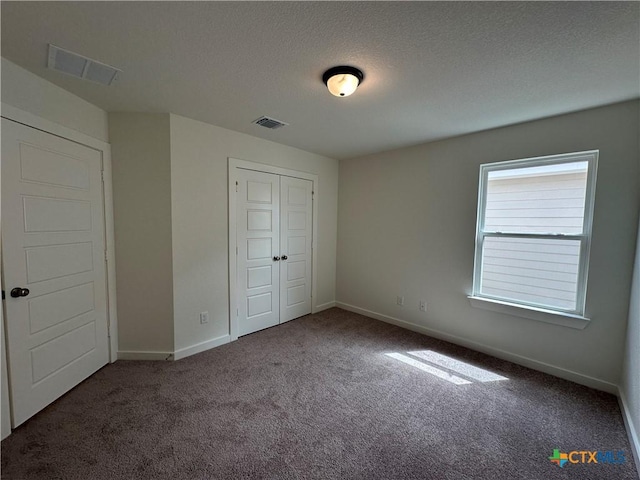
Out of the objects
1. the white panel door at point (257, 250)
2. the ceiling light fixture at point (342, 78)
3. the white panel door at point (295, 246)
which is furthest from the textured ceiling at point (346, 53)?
the white panel door at point (295, 246)

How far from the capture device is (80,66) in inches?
70.2

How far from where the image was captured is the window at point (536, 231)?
2.42 m

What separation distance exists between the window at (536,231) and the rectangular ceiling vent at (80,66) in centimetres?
354

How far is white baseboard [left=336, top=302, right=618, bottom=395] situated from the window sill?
436 mm

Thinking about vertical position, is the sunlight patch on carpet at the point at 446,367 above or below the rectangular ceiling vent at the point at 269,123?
below

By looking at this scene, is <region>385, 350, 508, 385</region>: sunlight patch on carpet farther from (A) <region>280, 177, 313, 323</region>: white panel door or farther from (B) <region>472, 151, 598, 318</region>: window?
(A) <region>280, 177, 313, 323</region>: white panel door

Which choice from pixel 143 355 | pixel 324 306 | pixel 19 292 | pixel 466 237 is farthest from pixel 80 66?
pixel 324 306

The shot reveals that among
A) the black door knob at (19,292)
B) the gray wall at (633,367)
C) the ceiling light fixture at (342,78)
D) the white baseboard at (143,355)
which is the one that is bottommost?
the white baseboard at (143,355)

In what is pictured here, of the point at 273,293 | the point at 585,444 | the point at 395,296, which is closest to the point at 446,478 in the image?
the point at 585,444

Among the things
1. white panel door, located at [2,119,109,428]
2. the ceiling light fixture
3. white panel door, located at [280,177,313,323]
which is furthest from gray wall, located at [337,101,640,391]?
white panel door, located at [2,119,109,428]

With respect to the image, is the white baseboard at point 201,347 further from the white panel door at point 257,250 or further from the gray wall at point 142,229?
the white panel door at point 257,250

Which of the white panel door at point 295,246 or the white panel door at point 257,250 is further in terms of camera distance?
the white panel door at point 295,246

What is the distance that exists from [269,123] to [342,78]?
1.26 m

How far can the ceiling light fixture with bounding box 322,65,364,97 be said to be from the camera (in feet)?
5.79
